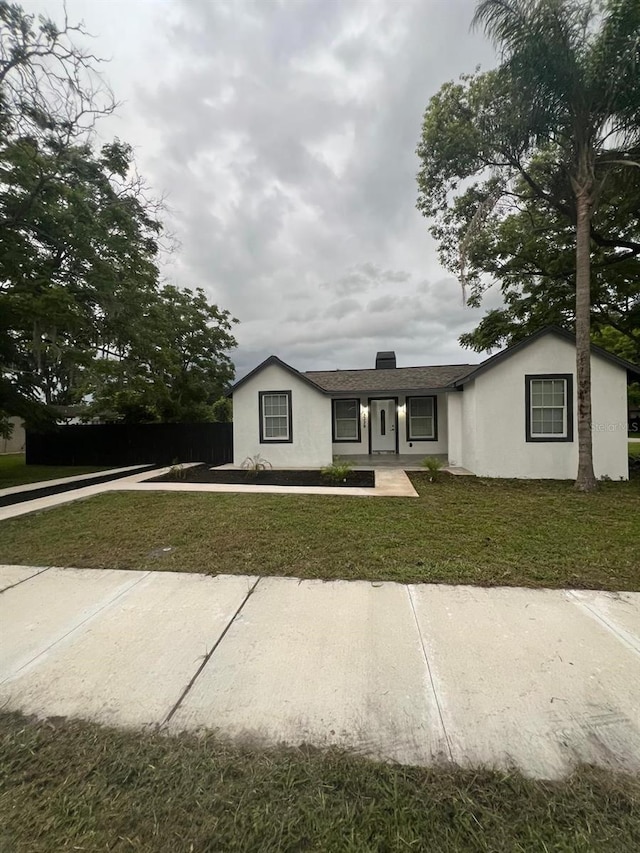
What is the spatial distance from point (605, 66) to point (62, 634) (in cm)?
1220

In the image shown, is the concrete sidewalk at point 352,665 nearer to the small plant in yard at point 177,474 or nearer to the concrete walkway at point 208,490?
the concrete walkway at point 208,490

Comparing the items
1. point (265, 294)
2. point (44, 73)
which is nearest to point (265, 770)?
point (44, 73)

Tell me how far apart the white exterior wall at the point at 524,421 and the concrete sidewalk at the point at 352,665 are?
6828mm

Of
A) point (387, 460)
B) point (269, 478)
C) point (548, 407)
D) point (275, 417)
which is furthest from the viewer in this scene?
point (387, 460)

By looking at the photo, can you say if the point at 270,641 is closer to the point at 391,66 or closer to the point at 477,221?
the point at 477,221

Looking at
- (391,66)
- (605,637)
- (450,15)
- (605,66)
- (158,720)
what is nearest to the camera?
(158,720)

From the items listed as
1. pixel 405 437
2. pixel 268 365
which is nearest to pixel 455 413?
pixel 405 437

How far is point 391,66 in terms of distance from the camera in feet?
28.6

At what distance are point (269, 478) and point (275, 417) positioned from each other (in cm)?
278

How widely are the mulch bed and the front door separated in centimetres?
397

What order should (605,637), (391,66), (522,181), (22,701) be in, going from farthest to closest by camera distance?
1. (522,181)
2. (391,66)
3. (605,637)
4. (22,701)

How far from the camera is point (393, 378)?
14070 mm

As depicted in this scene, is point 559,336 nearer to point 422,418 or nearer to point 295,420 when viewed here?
point 422,418

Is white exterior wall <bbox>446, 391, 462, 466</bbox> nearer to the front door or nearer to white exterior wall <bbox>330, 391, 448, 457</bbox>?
white exterior wall <bbox>330, 391, 448, 457</bbox>
